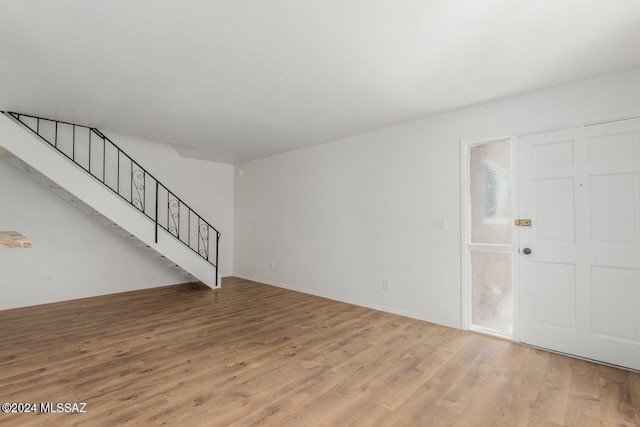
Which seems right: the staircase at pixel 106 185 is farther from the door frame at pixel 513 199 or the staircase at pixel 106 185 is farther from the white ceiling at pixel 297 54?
the door frame at pixel 513 199

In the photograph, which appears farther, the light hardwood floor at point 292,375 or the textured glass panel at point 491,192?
the textured glass panel at point 491,192

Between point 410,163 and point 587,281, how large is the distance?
7.46ft

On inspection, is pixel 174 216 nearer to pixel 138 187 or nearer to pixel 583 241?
pixel 138 187

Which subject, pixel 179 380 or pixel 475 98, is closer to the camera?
pixel 179 380

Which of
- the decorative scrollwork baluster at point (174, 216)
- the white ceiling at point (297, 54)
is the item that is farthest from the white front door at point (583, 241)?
the decorative scrollwork baluster at point (174, 216)

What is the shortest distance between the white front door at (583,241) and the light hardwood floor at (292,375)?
287 mm

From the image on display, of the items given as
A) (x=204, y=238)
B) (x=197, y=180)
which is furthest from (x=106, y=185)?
(x=204, y=238)

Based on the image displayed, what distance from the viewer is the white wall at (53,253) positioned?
4301 millimetres

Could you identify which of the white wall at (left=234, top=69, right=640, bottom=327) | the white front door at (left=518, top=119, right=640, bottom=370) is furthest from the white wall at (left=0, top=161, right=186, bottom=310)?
the white front door at (left=518, top=119, right=640, bottom=370)

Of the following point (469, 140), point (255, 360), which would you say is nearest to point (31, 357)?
point (255, 360)

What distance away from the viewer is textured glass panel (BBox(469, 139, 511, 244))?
11.2ft

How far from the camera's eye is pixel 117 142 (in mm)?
5281

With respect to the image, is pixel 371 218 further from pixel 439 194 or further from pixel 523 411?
pixel 523 411

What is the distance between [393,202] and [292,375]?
267cm
